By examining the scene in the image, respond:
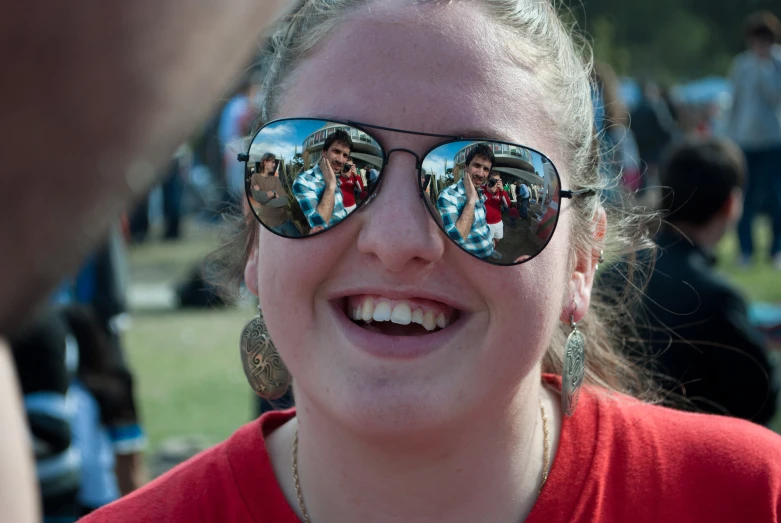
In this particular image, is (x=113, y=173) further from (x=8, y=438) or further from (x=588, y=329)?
(x=588, y=329)

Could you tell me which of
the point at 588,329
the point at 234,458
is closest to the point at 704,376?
the point at 588,329

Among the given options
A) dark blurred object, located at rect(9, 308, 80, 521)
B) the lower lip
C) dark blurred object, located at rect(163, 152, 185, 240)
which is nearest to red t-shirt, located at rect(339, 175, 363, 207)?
the lower lip

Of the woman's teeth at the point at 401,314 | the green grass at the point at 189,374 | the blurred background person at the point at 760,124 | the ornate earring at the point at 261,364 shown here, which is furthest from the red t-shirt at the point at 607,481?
the blurred background person at the point at 760,124

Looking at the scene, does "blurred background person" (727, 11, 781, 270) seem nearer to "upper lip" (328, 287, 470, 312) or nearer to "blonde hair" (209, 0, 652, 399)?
"blonde hair" (209, 0, 652, 399)

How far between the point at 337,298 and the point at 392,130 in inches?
12.2

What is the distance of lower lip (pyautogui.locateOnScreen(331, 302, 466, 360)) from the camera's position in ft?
5.32

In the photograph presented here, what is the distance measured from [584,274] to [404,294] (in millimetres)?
536

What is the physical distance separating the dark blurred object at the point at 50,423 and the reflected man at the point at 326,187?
2.34 meters

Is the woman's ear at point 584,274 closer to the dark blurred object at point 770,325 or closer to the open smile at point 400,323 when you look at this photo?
the open smile at point 400,323

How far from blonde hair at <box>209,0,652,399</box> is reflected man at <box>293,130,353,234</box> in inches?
9.5

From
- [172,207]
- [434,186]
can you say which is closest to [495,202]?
[434,186]

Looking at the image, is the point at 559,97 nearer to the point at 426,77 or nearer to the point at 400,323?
the point at 426,77

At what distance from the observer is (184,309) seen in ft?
32.3

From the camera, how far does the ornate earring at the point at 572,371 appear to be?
192 centimetres
